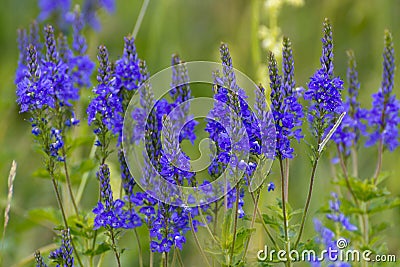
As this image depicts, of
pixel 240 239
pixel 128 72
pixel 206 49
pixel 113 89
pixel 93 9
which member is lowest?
pixel 240 239

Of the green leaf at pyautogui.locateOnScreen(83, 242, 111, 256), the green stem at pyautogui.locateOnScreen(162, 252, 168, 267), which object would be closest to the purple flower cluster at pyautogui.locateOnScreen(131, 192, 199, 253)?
the green stem at pyautogui.locateOnScreen(162, 252, 168, 267)

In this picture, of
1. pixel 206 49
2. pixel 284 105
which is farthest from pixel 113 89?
pixel 206 49

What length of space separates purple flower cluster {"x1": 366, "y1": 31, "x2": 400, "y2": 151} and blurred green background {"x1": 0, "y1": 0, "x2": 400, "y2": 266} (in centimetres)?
106

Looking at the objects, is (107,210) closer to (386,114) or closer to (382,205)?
(382,205)

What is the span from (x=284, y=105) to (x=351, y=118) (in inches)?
41.2

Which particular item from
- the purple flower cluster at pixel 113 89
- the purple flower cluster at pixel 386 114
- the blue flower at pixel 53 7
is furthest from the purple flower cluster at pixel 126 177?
the blue flower at pixel 53 7

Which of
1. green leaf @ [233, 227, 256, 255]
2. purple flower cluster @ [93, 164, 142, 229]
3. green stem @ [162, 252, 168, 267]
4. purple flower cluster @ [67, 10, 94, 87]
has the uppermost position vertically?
purple flower cluster @ [67, 10, 94, 87]

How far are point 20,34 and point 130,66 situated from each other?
1120mm

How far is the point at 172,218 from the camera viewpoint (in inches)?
120

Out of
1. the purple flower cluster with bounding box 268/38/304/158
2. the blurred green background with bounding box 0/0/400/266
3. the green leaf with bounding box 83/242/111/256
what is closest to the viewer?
the purple flower cluster with bounding box 268/38/304/158

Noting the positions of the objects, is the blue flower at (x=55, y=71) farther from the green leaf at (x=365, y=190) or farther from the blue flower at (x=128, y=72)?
the green leaf at (x=365, y=190)

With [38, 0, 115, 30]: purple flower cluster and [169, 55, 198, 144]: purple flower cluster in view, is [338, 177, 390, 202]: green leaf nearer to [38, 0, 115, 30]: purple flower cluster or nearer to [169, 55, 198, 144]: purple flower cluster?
[169, 55, 198, 144]: purple flower cluster

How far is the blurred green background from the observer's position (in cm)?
525

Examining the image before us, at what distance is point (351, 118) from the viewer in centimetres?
388
